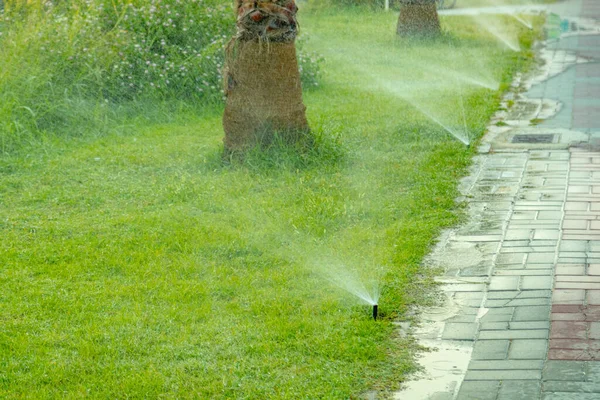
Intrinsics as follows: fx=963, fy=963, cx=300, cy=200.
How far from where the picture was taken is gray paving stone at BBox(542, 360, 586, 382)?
439 centimetres

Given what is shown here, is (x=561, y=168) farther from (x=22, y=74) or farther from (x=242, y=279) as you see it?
(x=22, y=74)

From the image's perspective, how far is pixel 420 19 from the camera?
1520 centimetres

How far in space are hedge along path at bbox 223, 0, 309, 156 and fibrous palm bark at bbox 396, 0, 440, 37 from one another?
7.22 metres

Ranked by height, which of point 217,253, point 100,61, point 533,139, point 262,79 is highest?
point 262,79

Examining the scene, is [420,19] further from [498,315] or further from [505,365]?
[505,365]

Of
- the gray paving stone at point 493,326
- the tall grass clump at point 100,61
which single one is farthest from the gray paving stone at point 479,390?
the tall grass clump at point 100,61

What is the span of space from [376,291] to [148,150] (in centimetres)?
401

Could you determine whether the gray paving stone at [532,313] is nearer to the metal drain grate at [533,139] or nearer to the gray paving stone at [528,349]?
the gray paving stone at [528,349]

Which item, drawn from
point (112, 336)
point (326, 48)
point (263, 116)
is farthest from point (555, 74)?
point (112, 336)

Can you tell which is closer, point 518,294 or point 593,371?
point 593,371

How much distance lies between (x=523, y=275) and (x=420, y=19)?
395 inches

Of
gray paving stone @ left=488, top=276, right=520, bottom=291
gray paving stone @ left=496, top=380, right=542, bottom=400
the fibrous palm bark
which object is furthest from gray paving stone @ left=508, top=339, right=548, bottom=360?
the fibrous palm bark

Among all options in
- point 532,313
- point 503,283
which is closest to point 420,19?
point 503,283

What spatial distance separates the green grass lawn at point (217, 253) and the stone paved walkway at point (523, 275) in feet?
0.67
